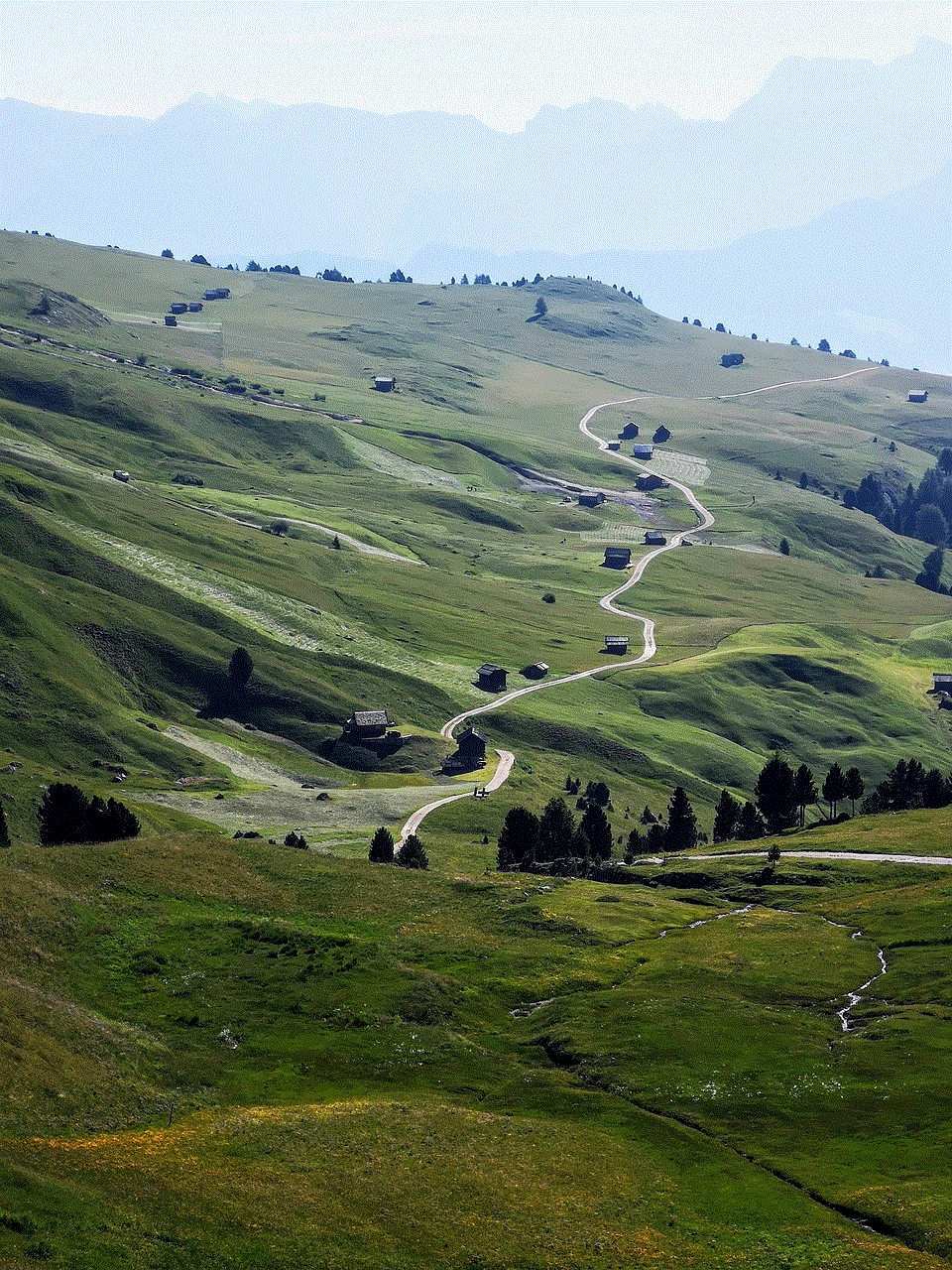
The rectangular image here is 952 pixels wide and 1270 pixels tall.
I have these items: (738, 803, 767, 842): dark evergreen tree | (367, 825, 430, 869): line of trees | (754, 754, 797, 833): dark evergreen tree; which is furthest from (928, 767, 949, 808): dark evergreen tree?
(367, 825, 430, 869): line of trees

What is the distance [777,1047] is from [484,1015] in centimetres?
1769

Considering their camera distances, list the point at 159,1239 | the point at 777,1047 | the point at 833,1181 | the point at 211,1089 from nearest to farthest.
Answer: the point at 159,1239 < the point at 833,1181 < the point at 211,1089 < the point at 777,1047

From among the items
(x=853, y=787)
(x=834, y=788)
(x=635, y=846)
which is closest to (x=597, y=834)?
(x=635, y=846)

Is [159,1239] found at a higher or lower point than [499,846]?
higher

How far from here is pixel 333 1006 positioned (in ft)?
284

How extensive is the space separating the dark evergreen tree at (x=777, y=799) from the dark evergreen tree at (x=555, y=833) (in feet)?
76.4

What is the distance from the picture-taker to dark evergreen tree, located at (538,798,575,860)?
6216 inches

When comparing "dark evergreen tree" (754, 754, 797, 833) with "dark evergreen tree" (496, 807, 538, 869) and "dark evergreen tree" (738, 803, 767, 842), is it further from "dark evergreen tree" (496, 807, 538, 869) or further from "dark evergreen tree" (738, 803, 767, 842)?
"dark evergreen tree" (496, 807, 538, 869)

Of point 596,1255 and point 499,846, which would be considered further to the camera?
point 499,846

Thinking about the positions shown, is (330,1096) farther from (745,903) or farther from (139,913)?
(745,903)

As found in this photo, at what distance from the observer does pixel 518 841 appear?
505 feet

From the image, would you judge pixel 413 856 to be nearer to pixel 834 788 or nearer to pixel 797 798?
pixel 797 798

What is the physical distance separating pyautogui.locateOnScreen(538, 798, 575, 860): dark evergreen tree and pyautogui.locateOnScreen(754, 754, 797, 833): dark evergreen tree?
2329 centimetres

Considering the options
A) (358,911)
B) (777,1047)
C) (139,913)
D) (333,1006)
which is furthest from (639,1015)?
(139,913)
